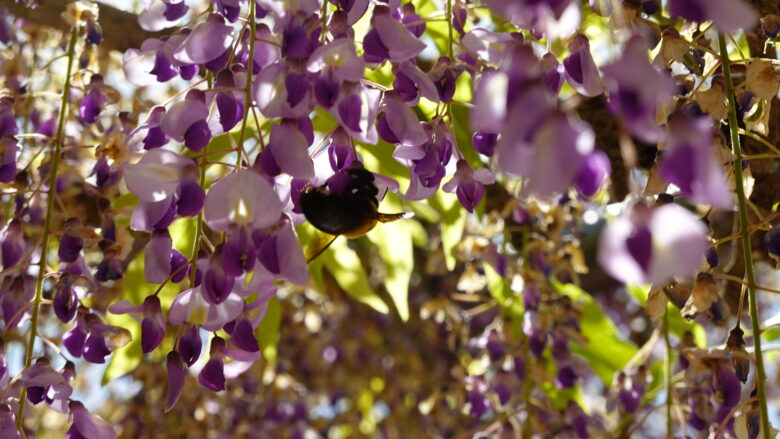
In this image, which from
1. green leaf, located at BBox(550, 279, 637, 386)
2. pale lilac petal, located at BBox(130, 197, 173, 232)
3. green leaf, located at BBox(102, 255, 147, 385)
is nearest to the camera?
pale lilac petal, located at BBox(130, 197, 173, 232)

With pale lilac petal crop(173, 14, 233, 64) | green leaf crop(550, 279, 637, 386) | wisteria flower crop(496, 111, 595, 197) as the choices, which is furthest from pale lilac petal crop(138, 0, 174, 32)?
green leaf crop(550, 279, 637, 386)

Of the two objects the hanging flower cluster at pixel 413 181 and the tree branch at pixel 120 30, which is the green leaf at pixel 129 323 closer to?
the hanging flower cluster at pixel 413 181

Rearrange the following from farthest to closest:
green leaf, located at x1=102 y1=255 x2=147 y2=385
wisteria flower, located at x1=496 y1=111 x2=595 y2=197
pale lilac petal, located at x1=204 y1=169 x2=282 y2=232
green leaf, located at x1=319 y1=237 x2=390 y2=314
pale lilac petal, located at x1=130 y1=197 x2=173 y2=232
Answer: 1. green leaf, located at x1=319 y1=237 x2=390 y2=314
2. green leaf, located at x1=102 y1=255 x2=147 y2=385
3. pale lilac petal, located at x1=130 y1=197 x2=173 y2=232
4. pale lilac petal, located at x1=204 y1=169 x2=282 y2=232
5. wisteria flower, located at x1=496 y1=111 x2=595 y2=197

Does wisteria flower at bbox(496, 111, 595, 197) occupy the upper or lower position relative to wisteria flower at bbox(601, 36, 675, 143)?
lower

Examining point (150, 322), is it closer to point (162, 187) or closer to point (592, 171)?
point (162, 187)

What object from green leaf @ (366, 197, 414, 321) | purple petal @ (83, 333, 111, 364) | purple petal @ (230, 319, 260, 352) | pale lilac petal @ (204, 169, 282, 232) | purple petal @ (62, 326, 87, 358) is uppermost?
pale lilac petal @ (204, 169, 282, 232)

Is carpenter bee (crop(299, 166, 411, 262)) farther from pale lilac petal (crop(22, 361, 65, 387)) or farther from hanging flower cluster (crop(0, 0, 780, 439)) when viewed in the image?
pale lilac petal (crop(22, 361, 65, 387))

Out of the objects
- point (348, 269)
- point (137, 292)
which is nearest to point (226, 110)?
point (137, 292)
